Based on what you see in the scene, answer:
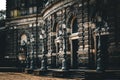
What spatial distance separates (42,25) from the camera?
122 ft

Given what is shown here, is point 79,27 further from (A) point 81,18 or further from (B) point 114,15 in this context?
(B) point 114,15

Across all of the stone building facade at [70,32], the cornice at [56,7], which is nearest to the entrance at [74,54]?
the stone building facade at [70,32]

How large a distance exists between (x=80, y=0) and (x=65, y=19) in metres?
3.37

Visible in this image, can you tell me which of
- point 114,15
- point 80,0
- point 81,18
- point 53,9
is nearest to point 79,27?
point 81,18

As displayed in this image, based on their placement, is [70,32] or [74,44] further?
[70,32]

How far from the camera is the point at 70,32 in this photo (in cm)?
2706

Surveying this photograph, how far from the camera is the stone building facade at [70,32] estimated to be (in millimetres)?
21328

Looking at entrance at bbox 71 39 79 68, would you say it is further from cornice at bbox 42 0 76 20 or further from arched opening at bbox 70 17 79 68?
cornice at bbox 42 0 76 20

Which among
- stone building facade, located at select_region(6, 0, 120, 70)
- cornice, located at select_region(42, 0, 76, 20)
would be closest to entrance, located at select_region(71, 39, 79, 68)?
stone building facade, located at select_region(6, 0, 120, 70)

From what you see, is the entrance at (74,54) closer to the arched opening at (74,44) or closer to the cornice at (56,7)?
the arched opening at (74,44)

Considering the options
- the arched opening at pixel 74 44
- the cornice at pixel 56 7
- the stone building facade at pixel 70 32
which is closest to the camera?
the stone building facade at pixel 70 32

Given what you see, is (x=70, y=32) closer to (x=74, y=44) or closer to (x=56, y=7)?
(x=74, y=44)

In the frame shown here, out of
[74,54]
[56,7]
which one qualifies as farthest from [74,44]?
[56,7]

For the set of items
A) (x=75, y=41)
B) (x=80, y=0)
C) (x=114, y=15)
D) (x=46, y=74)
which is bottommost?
(x=46, y=74)
